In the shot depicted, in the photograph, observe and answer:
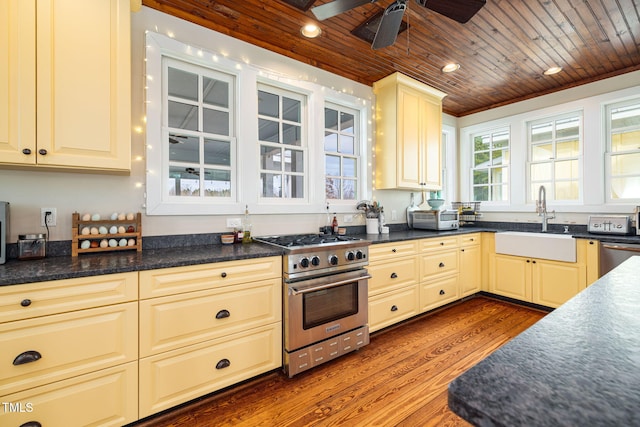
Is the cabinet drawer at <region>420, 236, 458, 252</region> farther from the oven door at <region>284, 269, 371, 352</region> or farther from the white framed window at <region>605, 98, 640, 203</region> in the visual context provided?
the white framed window at <region>605, 98, 640, 203</region>

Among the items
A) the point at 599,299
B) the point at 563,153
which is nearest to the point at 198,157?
the point at 599,299

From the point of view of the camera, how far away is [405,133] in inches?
134

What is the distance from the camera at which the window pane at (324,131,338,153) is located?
3.31m

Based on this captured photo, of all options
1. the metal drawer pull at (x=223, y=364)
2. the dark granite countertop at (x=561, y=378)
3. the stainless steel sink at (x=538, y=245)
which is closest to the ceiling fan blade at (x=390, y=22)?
the dark granite countertop at (x=561, y=378)

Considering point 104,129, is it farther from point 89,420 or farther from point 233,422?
point 233,422

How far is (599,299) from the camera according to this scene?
0.83m

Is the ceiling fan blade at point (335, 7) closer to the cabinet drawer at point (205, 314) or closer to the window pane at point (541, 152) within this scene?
the cabinet drawer at point (205, 314)

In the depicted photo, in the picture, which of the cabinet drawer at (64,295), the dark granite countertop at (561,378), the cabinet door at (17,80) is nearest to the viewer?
the dark granite countertop at (561,378)

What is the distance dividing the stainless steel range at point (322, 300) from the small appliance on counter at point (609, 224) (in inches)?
107

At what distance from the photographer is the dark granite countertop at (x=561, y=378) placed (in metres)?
0.37

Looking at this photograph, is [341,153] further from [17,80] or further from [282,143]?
[17,80]

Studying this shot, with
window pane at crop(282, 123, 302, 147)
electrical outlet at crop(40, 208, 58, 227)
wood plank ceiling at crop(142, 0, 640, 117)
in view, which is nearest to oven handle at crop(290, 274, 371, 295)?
window pane at crop(282, 123, 302, 147)

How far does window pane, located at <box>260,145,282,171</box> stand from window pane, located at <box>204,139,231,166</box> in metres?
0.33

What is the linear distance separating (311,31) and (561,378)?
2.77m
